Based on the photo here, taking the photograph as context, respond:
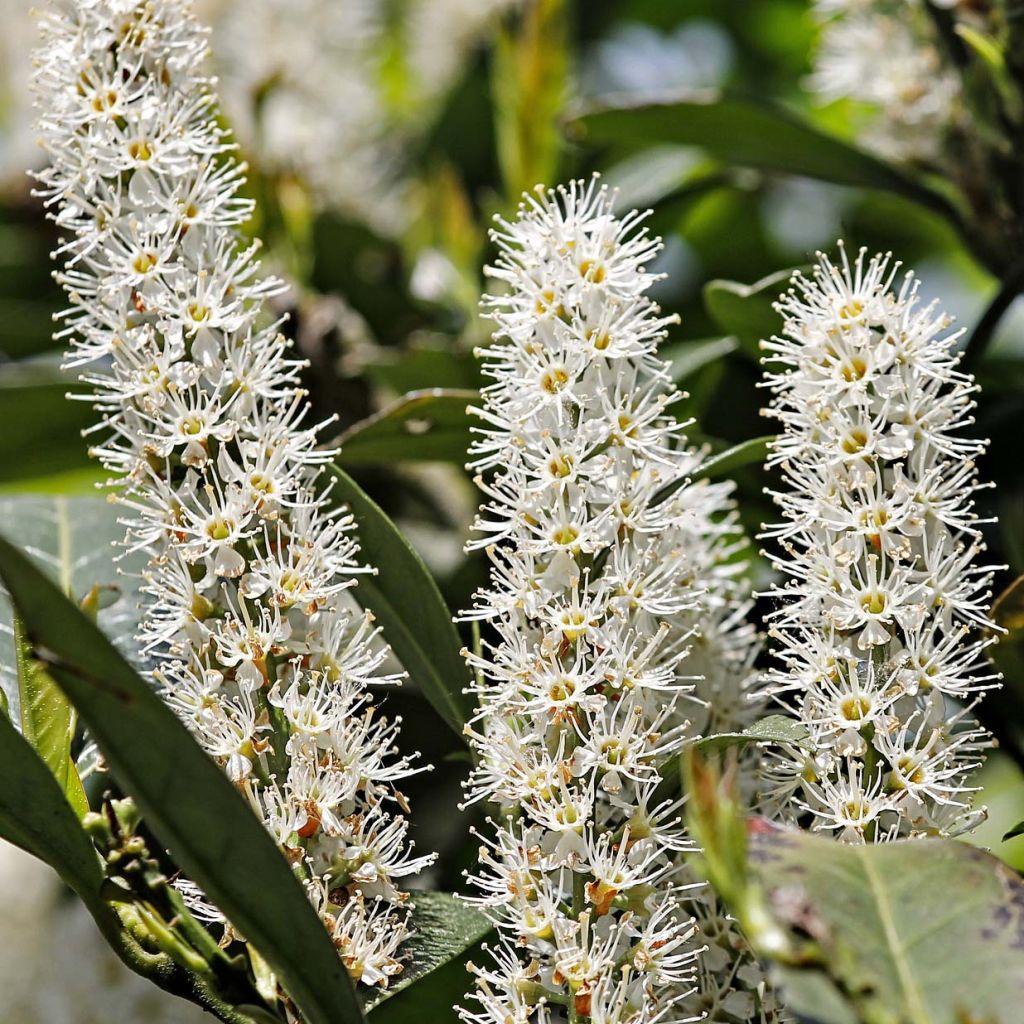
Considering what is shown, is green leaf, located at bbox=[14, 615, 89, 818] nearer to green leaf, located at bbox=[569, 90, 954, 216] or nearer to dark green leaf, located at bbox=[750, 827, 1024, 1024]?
dark green leaf, located at bbox=[750, 827, 1024, 1024]

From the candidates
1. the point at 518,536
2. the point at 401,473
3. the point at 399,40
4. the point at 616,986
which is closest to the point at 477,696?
the point at 518,536

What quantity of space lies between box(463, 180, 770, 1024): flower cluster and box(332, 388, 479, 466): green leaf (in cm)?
31

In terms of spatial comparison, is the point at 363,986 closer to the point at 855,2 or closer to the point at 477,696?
the point at 477,696

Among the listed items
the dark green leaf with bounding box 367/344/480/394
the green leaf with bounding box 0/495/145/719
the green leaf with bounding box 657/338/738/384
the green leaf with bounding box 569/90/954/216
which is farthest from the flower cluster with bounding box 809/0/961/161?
the green leaf with bounding box 0/495/145/719

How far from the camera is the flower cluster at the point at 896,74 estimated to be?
205 centimetres

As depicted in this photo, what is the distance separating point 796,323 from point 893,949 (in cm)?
58

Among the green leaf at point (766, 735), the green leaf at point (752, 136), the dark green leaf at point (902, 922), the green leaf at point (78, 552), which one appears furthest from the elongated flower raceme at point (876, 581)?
the green leaf at point (752, 136)

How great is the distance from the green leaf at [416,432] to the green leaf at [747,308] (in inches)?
12.2

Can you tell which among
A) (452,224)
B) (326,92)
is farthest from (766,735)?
(326,92)

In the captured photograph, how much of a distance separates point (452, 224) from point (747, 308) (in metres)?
1.10

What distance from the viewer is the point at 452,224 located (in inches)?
103

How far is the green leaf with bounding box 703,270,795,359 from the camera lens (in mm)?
1604

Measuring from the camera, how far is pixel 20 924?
9.07 ft

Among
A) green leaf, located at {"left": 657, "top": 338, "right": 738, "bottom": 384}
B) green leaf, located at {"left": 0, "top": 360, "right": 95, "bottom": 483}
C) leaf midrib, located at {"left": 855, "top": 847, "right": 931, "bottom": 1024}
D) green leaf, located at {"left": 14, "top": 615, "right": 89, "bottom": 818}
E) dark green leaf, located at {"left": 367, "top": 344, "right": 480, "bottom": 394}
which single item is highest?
leaf midrib, located at {"left": 855, "top": 847, "right": 931, "bottom": 1024}
